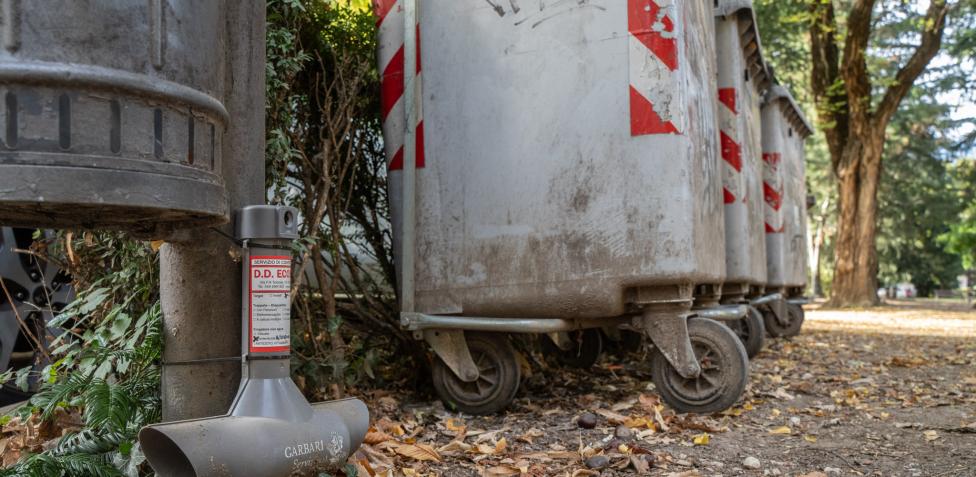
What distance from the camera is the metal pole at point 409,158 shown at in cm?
401

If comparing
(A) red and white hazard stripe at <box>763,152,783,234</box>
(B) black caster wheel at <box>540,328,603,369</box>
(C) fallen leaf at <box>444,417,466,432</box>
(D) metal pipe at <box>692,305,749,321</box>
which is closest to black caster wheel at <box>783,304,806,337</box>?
(A) red and white hazard stripe at <box>763,152,783,234</box>

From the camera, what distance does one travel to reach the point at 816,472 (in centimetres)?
311

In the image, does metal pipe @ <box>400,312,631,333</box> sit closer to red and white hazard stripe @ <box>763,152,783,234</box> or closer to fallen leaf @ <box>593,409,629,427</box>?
fallen leaf @ <box>593,409,629,427</box>

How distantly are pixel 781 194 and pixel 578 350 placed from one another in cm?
446

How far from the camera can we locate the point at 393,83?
13.5ft

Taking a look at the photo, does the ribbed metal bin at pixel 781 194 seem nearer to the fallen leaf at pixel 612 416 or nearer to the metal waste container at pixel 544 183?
the metal waste container at pixel 544 183

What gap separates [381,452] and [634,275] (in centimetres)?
142

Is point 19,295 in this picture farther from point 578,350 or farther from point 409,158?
point 578,350

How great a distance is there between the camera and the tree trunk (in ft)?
55.5

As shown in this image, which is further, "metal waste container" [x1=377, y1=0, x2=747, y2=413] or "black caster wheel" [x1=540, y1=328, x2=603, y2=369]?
"black caster wheel" [x1=540, y1=328, x2=603, y2=369]

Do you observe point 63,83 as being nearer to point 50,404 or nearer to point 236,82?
point 236,82

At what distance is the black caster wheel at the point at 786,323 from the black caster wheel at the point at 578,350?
Answer: 449 centimetres

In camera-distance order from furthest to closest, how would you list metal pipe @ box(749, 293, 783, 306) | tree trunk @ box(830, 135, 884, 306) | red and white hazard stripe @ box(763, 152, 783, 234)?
tree trunk @ box(830, 135, 884, 306), red and white hazard stripe @ box(763, 152, 783, 234), metal pipe @ box(749, 293, 783, 306)

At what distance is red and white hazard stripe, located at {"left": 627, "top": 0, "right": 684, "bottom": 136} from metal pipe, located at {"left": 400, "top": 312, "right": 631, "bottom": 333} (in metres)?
0.96
